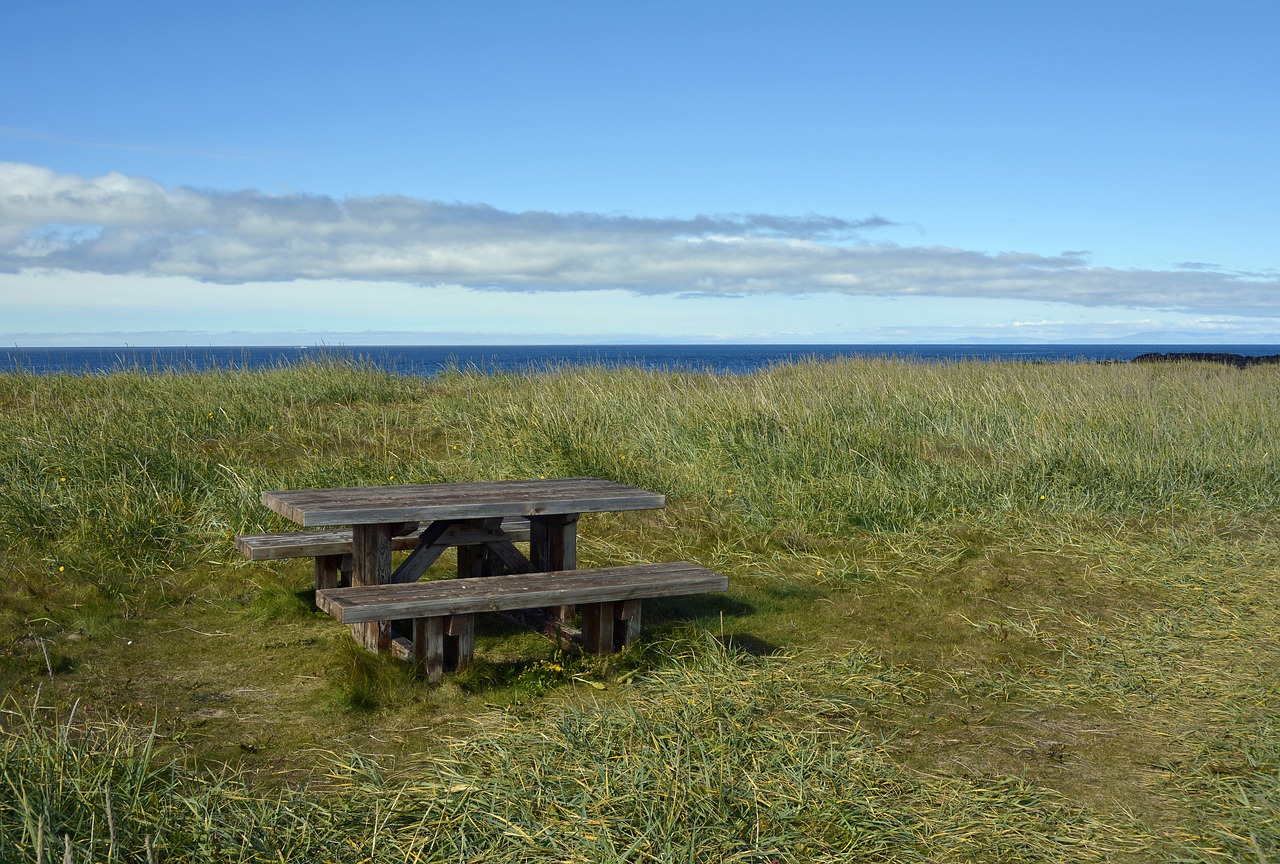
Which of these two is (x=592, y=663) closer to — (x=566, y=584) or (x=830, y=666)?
(x=566, y=584)

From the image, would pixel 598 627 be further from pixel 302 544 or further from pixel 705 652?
pixel 302 544

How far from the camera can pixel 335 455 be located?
8.28 m

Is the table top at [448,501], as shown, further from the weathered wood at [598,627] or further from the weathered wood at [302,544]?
the weathered wood at [598,627]

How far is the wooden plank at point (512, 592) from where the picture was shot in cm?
397

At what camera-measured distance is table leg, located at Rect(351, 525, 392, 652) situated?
4.57m

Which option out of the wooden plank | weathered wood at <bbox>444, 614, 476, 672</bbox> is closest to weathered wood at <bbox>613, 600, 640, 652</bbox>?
the wooden plank

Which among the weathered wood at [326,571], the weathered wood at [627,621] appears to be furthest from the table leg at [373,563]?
the weathered wood at [627,621]

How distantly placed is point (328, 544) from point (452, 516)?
108 cm

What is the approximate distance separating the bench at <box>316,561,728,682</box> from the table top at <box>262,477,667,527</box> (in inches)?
11.9

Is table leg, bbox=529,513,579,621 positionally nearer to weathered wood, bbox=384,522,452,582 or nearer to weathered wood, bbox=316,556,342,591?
weathered wood, bbox=384,522,452,582

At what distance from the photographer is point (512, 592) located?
422 centimetres

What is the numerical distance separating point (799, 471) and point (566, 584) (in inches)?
155

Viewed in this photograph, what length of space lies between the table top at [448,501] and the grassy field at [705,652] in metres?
0.68

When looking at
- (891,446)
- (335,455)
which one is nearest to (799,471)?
(891,446)
